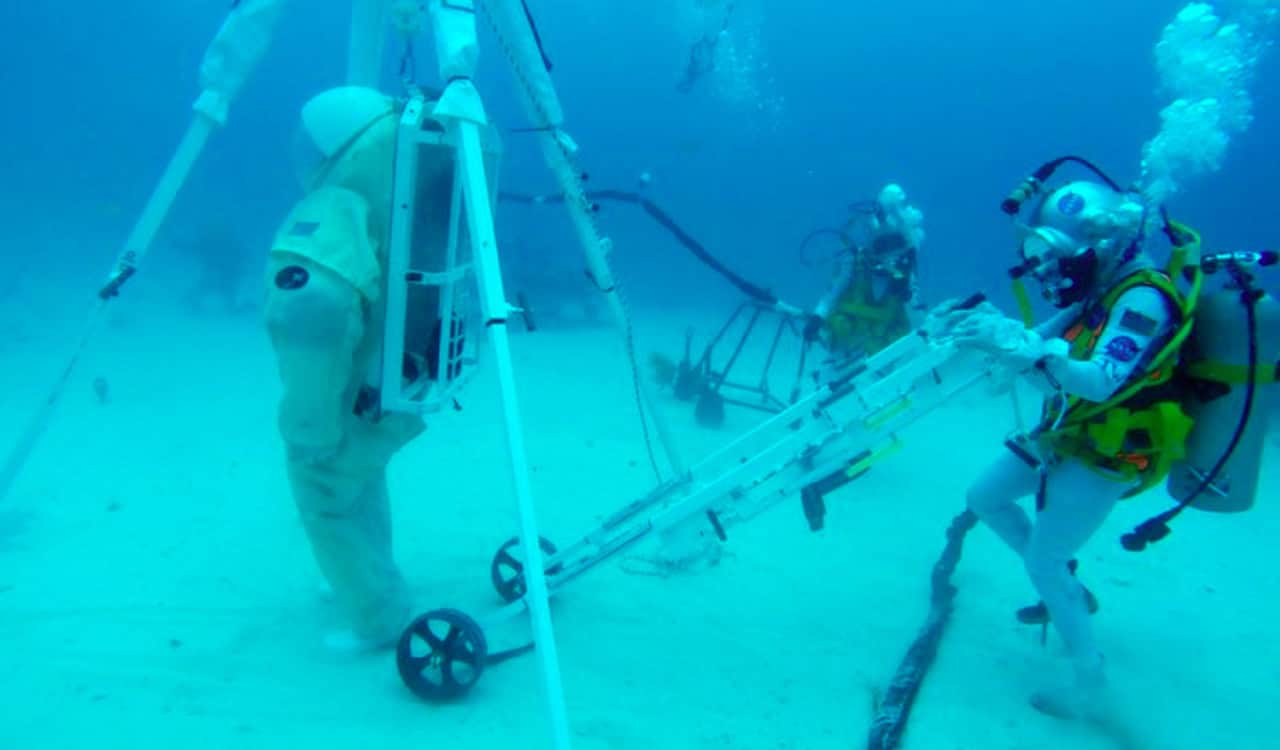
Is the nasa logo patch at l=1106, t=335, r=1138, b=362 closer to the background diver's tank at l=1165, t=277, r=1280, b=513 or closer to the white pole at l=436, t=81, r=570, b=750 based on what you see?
the background diver's tank at l=1165, t=277, r=1280, b=513

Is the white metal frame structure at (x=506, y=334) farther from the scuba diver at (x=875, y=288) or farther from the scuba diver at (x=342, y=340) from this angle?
the scuba diver at (x=875, y=288)

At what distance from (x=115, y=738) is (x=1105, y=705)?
4.71m

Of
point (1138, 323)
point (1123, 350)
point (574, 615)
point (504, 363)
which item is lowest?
point (574, 615)

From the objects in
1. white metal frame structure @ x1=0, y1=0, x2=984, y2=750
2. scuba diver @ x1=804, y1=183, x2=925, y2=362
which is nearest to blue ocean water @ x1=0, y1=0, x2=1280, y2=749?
scuba diver @ x1=804, y1=183, x2=925, y2=362

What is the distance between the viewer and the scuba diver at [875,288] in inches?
273

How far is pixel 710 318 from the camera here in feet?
61.7

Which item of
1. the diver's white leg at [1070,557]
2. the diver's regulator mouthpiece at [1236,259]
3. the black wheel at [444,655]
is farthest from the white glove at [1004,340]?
the black wheel at [444,655]

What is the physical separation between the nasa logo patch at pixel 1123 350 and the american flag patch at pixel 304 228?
3276 millimetres

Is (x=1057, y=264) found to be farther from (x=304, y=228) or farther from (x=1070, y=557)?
(x=304, y=228)

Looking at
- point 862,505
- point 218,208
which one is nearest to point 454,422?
→ point 862,505

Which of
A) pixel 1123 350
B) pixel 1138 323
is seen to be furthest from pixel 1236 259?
pixel 1123 350

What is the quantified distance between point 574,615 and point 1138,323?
10.5 feet

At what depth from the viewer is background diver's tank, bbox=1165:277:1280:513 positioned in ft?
9.91

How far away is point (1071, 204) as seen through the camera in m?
3.18
